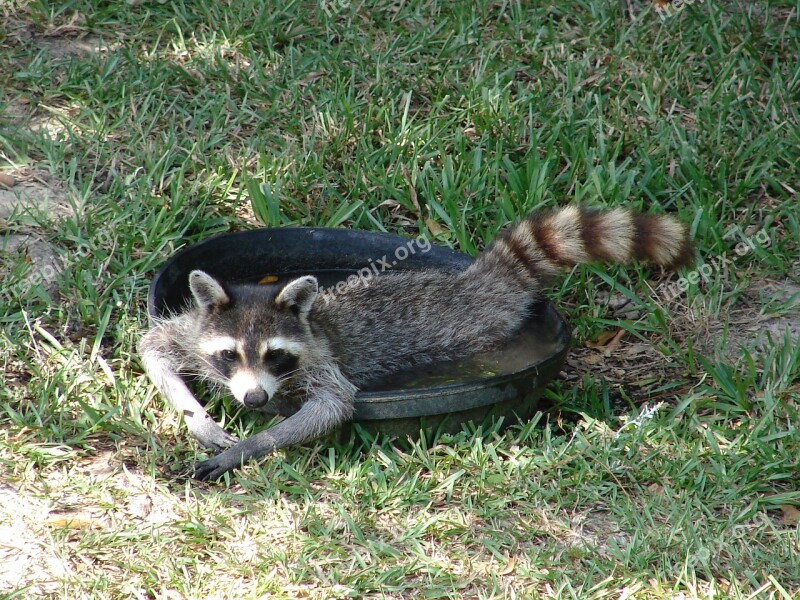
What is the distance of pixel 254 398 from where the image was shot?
4.31 metres

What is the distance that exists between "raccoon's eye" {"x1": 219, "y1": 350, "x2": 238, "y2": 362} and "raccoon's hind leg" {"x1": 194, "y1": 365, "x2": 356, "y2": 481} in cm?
38

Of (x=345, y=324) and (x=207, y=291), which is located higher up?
(x=207, y=291)

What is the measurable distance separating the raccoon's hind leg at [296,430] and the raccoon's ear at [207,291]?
2.02ft

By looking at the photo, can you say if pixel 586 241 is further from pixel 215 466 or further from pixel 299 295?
pixel 215 466

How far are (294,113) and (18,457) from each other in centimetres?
300

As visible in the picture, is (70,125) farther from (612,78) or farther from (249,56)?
(612,78)

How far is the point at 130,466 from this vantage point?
432 cm

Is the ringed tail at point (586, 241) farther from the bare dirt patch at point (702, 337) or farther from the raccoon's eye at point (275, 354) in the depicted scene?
the raccoon's eye at point (275, 354)

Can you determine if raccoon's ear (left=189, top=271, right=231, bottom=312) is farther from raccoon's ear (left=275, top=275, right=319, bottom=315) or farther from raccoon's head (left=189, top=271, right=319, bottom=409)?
raccoon's ear (left=275, top=275, right=319, bottom=315)

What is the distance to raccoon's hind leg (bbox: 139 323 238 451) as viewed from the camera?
173 inches

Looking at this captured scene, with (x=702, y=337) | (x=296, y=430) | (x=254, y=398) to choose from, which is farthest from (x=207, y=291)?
(x=702, y=337)

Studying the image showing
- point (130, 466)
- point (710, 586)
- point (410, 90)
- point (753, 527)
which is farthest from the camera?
point (410, 90)

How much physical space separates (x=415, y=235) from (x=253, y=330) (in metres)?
1.79

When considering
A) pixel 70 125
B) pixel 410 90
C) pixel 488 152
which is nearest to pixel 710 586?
pixel 488 152
